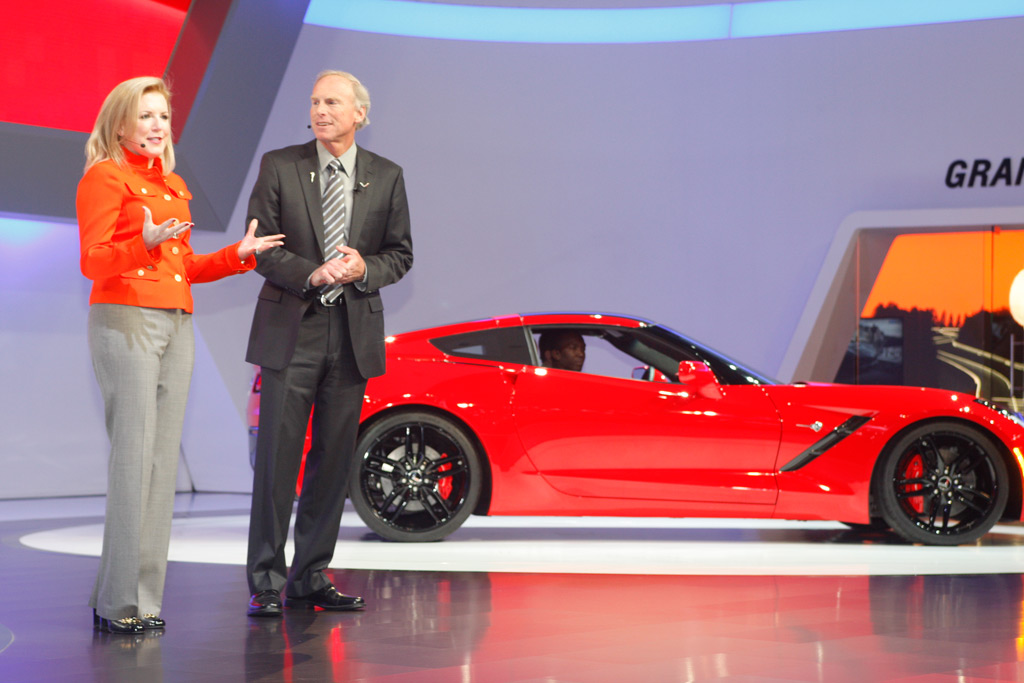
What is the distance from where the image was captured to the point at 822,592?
4.77 m

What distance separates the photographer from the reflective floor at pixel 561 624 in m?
3.29

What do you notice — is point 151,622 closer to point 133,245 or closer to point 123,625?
point 123,625

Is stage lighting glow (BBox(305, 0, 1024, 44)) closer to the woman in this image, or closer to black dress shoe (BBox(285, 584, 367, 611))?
the woman

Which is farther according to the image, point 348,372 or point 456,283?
point 456,283

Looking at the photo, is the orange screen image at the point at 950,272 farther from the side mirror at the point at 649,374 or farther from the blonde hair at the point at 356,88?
the blonde hair at the point at 356,88

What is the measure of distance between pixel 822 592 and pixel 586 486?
5.87ft

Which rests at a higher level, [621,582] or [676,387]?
[676,387]

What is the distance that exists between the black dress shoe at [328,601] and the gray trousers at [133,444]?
1.91 ft

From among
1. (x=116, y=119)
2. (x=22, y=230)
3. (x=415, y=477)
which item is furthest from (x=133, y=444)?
(x=22, y=230)

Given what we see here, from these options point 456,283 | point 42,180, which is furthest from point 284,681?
point 456,283

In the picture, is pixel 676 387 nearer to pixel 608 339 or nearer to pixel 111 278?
pixel 608 339

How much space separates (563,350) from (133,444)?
3.19m

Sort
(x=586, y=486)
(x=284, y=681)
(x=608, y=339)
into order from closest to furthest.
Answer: (x=284, y=681)
(x=586, y=486)
(x=608, y=339)

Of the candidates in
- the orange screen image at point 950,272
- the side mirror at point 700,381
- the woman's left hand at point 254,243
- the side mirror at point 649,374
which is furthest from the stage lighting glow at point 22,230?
the orange screen image at point 950,272
